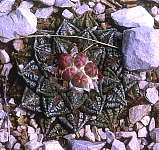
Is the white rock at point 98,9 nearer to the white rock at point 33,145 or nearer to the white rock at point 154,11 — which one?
the white rock at point 154,11

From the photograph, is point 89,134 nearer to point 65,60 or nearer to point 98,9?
point 65,60

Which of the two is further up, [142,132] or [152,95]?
[152,95]

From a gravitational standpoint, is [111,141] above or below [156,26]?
below

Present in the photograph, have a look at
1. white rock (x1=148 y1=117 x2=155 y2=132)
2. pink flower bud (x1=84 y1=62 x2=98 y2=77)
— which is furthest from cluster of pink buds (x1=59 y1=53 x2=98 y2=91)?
white rock (x1=148 y1=117 x2=155 y2=132)

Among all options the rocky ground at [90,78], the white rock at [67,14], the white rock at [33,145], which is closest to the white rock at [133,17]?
the rocky ground at [90,78]

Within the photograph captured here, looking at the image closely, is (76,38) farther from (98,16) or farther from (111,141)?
(111,141)

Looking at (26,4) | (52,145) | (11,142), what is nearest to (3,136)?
(11,142)

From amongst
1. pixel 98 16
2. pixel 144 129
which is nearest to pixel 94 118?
pixel 144 129
